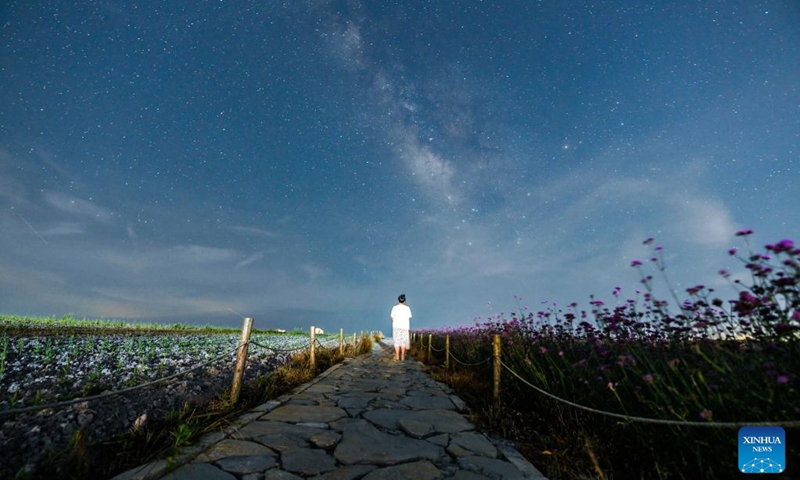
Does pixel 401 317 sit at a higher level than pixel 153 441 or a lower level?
higher

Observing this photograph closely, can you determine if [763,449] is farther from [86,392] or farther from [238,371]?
[86,392]

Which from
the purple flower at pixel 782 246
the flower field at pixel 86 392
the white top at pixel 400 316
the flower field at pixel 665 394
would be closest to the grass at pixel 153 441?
the flower field at pixel 86 392

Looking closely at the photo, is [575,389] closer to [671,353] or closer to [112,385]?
[671,353]

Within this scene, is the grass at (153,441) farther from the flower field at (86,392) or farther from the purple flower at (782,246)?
the purple flower at (782,246)

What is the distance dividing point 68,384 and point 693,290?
22.9 ft

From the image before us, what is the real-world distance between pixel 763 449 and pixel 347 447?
290 cm

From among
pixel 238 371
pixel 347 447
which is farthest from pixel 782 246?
pixel 238 371

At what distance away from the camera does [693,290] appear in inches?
103

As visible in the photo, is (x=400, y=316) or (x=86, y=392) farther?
(x=400, y=316)

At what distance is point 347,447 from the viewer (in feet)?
10.7

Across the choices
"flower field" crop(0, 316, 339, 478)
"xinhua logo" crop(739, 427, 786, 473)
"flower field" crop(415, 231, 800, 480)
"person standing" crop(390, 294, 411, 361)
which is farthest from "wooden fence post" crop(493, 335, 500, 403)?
"person standing" crop(390, 294, 411, 361)

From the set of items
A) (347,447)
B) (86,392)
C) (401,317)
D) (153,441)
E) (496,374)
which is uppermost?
(401,317)

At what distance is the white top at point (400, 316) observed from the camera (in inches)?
426

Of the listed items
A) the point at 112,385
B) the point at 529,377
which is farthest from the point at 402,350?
the point at 112,385
